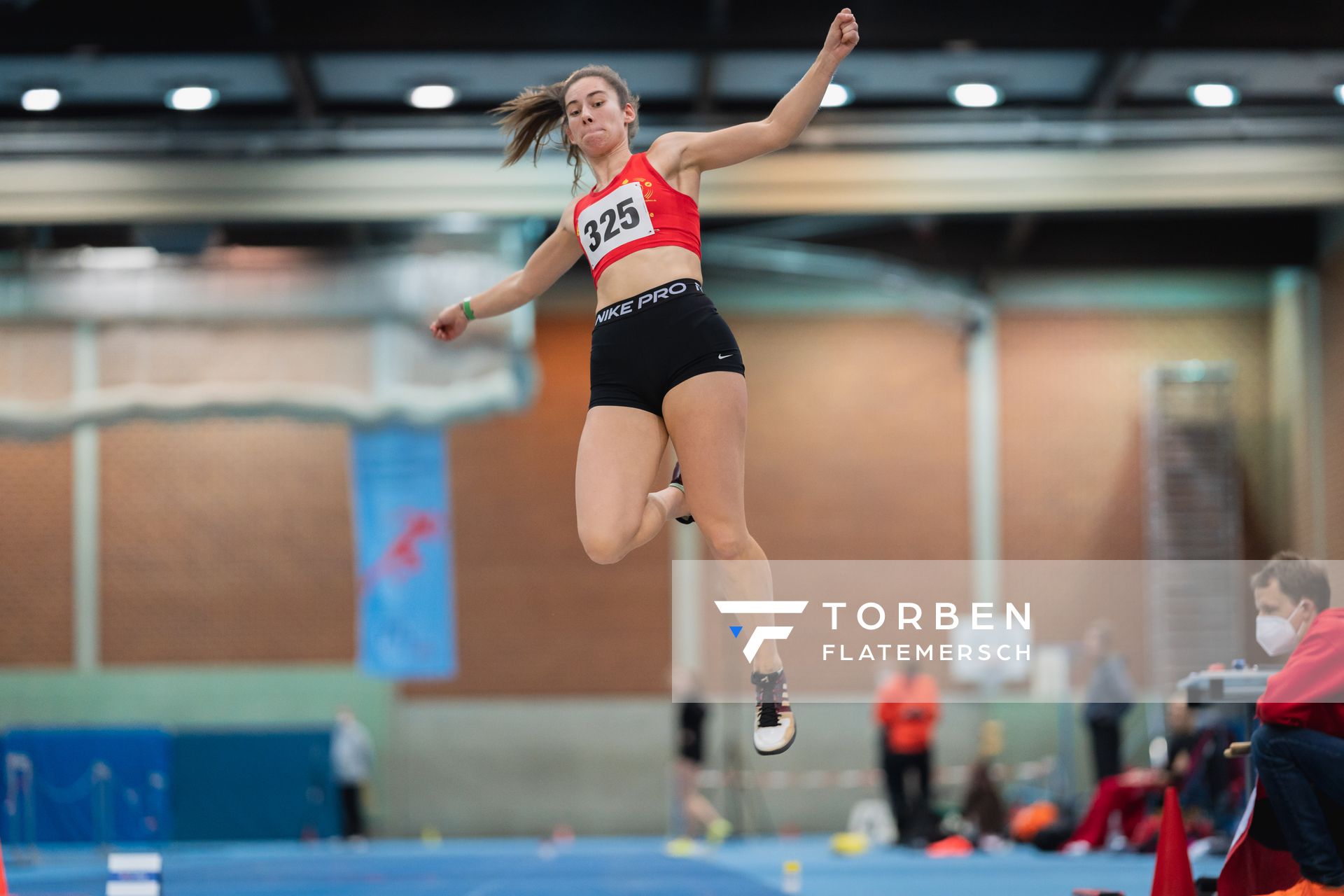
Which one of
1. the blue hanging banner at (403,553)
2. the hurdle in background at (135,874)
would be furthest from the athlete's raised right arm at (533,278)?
the blue hanging banner at (403,553)

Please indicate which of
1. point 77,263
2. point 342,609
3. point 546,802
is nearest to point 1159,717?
point 546,802

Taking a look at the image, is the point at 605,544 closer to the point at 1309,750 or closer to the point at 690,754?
the point at 1309,750

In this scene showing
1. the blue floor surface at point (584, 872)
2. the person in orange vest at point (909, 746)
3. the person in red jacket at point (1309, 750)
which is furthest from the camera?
the person in orange vest at point (909, 746)

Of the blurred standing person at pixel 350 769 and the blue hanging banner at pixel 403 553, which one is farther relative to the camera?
the blurred standing person at pixel 350 769

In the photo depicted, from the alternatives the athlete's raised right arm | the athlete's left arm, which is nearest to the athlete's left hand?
the athlete's left arm

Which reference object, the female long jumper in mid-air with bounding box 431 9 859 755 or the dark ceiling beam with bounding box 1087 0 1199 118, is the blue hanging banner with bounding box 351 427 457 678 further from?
the female long jumper in mid-air with bounding box 431 9 859 755

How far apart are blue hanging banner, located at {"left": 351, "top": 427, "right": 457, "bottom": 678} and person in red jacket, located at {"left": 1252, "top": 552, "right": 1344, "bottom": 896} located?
32.7 feet

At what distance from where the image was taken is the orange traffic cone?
5348mm

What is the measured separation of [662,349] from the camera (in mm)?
4523

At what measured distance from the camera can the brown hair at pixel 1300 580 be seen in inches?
212

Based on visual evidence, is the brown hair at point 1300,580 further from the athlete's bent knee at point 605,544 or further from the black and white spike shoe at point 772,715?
the athlete's bent knee at point 605,544

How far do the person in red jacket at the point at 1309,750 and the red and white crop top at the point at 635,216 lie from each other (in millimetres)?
2562

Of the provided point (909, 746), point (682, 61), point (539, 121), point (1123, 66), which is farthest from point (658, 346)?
point (909, 746)

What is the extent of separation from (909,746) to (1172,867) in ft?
28.6
